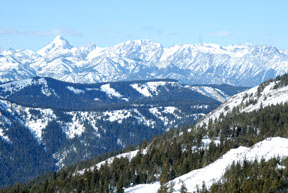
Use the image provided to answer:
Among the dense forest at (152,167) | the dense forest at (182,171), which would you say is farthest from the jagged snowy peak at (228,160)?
the dense forest at (152,167)

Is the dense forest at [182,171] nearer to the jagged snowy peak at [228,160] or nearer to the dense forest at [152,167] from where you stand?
the dense forest at [152,167]

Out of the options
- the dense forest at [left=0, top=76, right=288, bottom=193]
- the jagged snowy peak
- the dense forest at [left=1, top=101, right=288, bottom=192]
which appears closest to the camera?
the dense forest at [left=0, top=76, right=288, bottom=193]

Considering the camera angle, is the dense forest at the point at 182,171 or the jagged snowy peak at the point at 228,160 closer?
the dense forest at the point at 182,171

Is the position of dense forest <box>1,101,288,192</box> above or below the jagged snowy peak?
below

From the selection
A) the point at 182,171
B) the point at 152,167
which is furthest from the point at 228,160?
the point at 152,167

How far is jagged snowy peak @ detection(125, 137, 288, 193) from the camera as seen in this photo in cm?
11775

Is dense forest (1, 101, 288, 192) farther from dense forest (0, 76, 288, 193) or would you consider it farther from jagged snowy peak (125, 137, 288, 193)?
jagged snowy peak (125, 137, 288, 193)

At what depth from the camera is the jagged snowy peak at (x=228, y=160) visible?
117750mm

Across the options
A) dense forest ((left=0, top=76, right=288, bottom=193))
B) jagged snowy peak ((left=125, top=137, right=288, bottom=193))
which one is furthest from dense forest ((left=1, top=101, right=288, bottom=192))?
jagged snowy peak ((left=125, top=137, right=288, bottom=193))

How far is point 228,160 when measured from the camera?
128 m

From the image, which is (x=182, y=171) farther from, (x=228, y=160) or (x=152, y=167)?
(x=228, y=160)

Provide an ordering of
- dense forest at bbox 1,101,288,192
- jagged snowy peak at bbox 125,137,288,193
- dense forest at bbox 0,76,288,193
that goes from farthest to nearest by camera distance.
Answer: dense forest at bbox 1,101,288,192
jagged snowy peak at bbox 125,137,288,193
dense forest at bbox 0,76,288,193

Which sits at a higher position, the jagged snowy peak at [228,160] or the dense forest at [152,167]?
the jagged snowy peak at [228,160]

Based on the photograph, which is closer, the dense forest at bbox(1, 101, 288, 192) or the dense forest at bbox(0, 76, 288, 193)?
the dense forest at bbox(0, 76, 288, 193)
